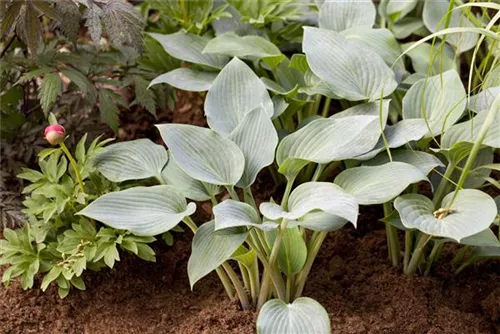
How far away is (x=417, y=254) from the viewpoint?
147cm

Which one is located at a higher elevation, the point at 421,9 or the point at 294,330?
the point at 421,9

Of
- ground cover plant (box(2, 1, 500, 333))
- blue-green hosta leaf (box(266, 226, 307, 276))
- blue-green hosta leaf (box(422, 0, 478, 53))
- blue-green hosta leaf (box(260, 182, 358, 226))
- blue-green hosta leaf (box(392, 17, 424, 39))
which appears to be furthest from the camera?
blue-green hosta leaf (box(392, 17, 424, 39))

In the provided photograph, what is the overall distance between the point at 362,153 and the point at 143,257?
486mm

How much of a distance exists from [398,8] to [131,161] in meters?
0.84

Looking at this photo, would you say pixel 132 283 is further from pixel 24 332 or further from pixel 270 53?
pixel 270 53

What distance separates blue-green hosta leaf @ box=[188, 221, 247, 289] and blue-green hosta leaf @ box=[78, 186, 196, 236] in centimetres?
6

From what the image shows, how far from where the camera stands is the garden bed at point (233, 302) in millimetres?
1394

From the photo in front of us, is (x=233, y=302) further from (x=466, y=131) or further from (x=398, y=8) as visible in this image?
(x=398, y=8)

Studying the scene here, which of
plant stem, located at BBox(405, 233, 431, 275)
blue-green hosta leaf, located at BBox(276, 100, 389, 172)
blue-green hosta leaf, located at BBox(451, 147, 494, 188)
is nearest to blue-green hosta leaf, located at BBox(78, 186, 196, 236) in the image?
blue-green hosta leaf, located at BBox(276, 100, 389, 172)

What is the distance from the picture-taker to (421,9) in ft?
6.46

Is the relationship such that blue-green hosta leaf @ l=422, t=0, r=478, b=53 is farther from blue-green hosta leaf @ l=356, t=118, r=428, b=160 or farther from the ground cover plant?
blue-green hosta leaf @ l=356, t=118, r=428, b=160

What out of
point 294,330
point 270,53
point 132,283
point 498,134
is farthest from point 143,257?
point 498,134

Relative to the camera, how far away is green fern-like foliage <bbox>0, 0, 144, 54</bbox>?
1410 mm

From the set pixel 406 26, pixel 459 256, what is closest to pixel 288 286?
A: pixel 459 256
